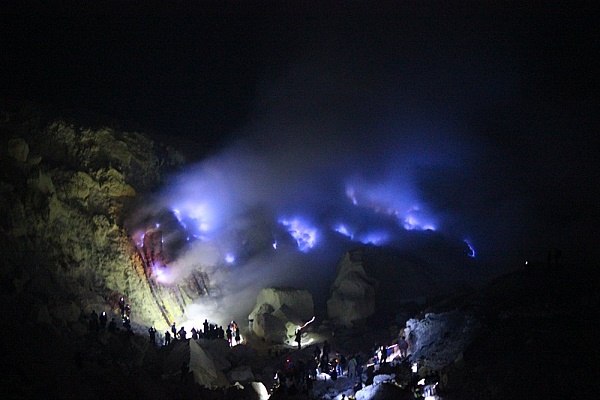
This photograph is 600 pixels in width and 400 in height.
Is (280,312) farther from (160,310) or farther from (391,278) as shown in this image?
(391,278)

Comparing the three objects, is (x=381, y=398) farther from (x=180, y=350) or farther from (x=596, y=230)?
(x=596, y=230)

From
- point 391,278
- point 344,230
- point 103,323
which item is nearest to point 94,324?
point 103,323

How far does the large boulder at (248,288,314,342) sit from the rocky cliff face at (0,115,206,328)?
15.9ft

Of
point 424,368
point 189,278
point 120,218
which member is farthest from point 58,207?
point 424,368

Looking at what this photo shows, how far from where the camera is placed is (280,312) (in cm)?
2803

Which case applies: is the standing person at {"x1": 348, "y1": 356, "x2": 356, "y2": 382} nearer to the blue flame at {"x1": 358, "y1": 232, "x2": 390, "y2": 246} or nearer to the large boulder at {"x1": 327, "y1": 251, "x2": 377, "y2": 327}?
the large boulder at {"x1": 327, "y1": 251, "x2": 377, "y2": 327}

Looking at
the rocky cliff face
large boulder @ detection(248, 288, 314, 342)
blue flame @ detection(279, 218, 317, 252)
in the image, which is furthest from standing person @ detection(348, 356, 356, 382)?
blue flame @ detection(279, 218, 317, 252)

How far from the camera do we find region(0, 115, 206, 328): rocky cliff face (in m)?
21.5

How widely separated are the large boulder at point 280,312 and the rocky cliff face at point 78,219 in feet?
15.9

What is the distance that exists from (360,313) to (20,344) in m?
20.1

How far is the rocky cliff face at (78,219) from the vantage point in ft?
70.4

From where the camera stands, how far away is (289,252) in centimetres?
3550

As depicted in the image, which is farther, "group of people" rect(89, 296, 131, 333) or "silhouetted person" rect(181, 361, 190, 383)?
"group of people" rect(89, 296, 131, 333)

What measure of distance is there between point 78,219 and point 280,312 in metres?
12.5
